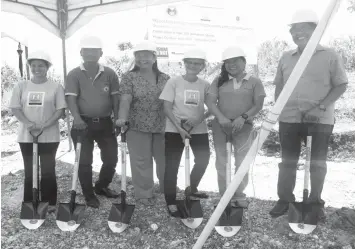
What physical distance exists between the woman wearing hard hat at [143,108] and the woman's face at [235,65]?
0.72 m

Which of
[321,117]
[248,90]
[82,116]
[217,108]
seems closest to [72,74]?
[82,116]

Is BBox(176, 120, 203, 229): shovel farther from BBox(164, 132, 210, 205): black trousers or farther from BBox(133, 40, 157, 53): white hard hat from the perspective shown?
BBox(133, 40, 157, 53): white hard hat

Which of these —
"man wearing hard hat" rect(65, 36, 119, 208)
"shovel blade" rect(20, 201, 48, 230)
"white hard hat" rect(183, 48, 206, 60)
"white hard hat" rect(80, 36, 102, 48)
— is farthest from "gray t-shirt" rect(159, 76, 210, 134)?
"shovel blade" rect(20, 201, 48, 230)

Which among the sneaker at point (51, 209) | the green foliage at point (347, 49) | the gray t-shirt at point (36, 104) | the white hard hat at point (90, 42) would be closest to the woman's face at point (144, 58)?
the white hard hat at point (90, 42)

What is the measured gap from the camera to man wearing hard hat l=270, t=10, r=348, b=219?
2914 millimetres

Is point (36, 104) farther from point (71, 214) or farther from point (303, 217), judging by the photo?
point (303, 217)

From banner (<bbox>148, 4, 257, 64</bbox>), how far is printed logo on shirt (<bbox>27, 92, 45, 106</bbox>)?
181 centimetres

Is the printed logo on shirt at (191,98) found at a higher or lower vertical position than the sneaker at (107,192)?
higher

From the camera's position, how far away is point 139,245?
304 centimetres

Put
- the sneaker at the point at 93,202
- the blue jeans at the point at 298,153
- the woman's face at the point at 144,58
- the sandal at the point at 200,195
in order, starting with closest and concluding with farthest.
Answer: the blue jeans at the point at 298,153, the woman's face at the point at 144,58, the sneaker at the point at 93,202, the sandal at the point at 200,195

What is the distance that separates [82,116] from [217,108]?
4.75ft

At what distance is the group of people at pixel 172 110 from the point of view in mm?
3033

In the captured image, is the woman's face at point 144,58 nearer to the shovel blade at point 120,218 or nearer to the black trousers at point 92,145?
the black trousers at point 92,145

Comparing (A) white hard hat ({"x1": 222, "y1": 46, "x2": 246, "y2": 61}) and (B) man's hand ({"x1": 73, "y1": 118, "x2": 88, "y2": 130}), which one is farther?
(B) man's hand ({"x1": 73, "y1": 118, "x2": 88, "y2": 130})
